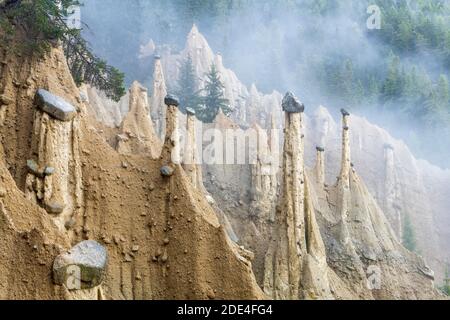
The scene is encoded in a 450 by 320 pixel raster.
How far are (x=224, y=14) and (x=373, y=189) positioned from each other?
118 feet

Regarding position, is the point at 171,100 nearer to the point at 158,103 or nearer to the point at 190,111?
the point at 190,111

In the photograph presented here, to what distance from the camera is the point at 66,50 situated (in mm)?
10383

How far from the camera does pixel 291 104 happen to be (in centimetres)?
1138

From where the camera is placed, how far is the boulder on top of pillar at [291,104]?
11320 millimetres

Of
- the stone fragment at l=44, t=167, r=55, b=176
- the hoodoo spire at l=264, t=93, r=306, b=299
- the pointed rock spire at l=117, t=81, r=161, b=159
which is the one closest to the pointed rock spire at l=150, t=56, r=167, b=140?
the pointed rock spire at l=117, t=81, r=161, b=159

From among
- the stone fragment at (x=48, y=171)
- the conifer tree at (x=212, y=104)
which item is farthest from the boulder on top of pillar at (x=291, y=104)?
the conifer tree at (x=212, y=104)

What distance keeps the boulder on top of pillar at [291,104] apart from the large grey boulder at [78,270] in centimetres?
775

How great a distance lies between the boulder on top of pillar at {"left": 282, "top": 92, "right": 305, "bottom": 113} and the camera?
1132cm

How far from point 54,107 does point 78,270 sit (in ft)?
11.0

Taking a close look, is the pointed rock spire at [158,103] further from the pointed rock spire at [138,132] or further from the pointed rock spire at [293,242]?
the pointed rock spire at [293,242]

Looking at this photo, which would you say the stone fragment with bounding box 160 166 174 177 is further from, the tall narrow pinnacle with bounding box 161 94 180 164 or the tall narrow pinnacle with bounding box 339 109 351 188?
the tall narrow pinnacle with bounding box 339 109 351 188
